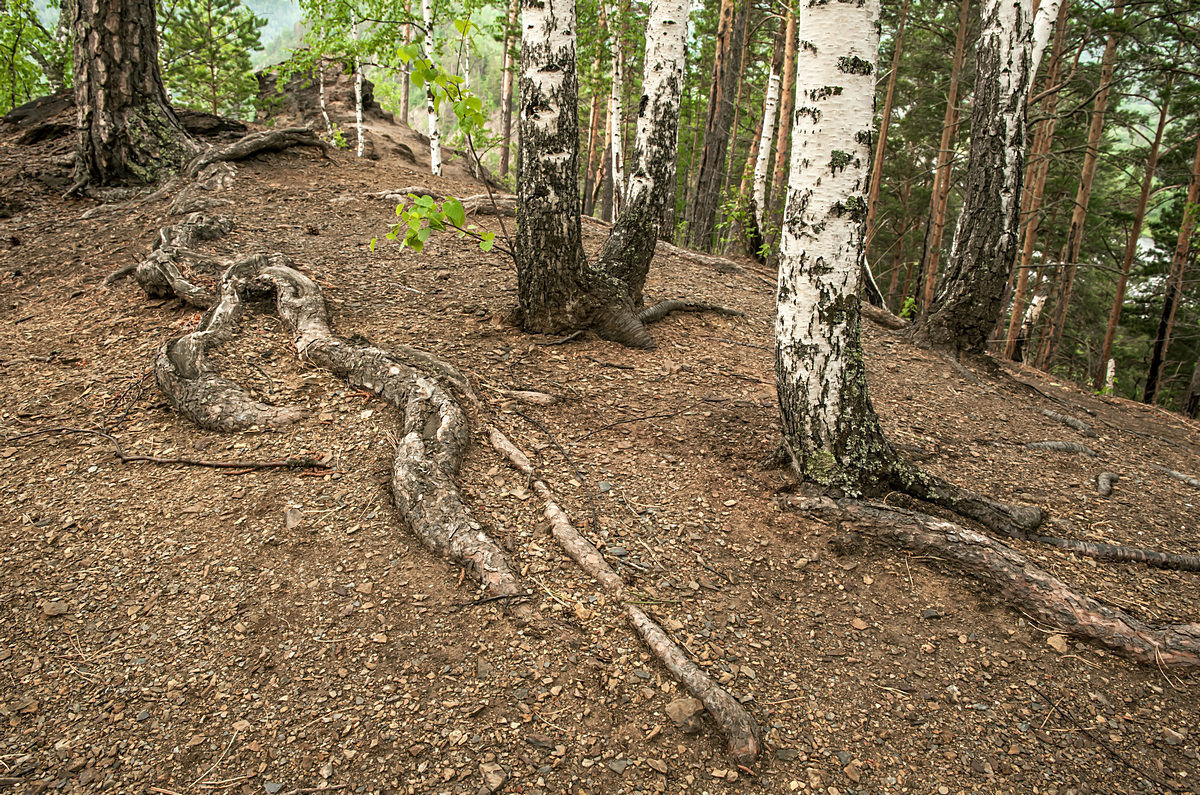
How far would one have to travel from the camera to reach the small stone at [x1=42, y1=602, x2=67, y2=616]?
2811mm

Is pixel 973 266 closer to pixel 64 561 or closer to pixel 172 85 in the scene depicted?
pixel 64 561

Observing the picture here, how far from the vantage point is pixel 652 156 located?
19.8 ft

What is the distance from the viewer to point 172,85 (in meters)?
17.4

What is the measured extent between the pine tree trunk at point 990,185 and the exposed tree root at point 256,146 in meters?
9.94

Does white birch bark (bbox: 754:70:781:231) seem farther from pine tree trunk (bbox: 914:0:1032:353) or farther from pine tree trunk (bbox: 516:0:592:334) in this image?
pine tree trunk (bbox: 516:0:592:334)

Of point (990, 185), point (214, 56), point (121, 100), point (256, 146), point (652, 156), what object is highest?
point (214, 56)

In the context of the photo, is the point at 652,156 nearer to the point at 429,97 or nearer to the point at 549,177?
the point at 549,177

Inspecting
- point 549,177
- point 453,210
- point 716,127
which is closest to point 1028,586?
point 453,210

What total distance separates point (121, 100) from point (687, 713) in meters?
10.7

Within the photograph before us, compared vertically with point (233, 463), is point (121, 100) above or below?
above

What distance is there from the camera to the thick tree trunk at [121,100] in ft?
26.7

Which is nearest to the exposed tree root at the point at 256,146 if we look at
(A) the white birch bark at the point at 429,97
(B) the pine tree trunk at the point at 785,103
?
(A) the white birch bark at the point at 429,97

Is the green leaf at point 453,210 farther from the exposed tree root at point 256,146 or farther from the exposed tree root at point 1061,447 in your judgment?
the exposed tree root at point 256,146

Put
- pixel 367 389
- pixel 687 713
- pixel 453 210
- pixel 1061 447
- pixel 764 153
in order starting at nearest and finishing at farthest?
pixel 687 713 < pixel 453 210 < pixel 367 389 < pixel 1061 447 < pixel 764 153
